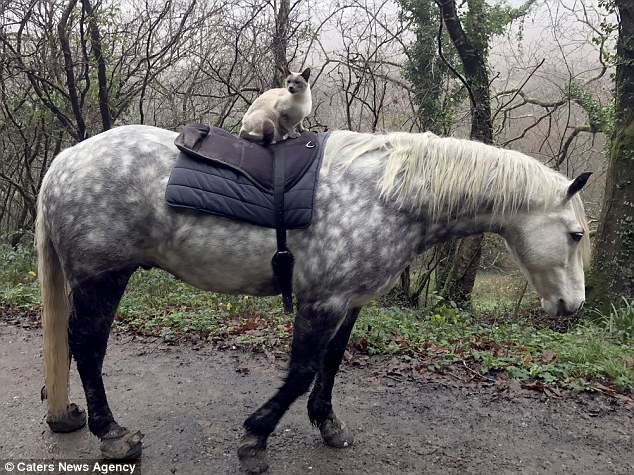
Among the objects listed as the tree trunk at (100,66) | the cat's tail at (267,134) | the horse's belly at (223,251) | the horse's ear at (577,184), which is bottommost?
the horse's belly at (223,251)

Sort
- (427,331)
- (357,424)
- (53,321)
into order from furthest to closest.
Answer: (427,331) → (357,424) → (53,321)

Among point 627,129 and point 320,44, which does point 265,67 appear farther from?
point 627,129

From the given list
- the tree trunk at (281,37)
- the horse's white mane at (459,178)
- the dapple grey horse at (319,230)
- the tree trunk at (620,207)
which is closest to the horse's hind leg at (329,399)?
the dapple grey horse at (319,230)

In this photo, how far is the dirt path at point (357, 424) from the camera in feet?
9.05

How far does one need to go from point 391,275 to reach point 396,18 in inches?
258

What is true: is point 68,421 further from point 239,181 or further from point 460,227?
point 460,227

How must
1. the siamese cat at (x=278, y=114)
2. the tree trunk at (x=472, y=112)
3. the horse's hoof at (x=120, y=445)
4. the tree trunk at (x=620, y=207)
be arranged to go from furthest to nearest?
the tree trunk at (x=472, y=112)
the tree trunk at (x=620, y=207)
the siamese cat at (x=278, y=114)
the horse's hoof at (x=120, y=445)

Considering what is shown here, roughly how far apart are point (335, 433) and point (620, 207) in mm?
4433

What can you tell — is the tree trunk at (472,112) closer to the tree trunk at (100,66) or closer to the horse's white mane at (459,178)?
the horse's white mane at (459,178)

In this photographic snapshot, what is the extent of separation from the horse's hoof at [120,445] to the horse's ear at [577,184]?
264 centimetres

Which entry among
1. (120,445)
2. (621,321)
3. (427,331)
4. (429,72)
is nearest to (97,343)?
(120,445)

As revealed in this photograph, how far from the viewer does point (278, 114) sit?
3.25 m

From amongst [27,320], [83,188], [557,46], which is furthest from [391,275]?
[557,46]

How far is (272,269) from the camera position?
256 centimetres
